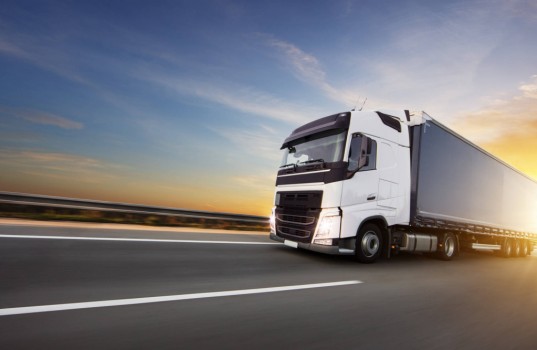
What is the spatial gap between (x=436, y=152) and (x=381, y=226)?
255cm

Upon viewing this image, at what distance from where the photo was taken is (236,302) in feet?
12.2

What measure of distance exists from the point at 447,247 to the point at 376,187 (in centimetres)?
385

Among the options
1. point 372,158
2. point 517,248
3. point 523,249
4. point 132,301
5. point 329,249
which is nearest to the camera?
point 132,301

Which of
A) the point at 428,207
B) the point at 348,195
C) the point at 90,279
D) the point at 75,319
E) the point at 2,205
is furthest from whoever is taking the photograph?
the point at 2,205

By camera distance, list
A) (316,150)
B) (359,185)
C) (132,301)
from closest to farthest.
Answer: (132,301)
(359,185)
(316,150)

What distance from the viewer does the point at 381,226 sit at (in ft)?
24.6

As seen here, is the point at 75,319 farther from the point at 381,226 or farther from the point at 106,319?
the point at 381,226

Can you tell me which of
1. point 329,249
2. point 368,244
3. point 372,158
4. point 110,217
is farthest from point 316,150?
point 110,217

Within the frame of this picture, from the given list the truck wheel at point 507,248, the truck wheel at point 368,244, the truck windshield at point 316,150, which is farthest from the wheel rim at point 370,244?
the truck wheel at point 507,248

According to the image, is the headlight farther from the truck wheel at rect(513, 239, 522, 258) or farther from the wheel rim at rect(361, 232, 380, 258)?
the truck wheel at rect(513, 239, 522, 258)

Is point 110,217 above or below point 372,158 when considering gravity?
below


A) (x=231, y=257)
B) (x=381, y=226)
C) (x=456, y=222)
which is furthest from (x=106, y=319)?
(x=456, y=222)

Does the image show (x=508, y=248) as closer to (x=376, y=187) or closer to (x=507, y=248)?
(x=507, y=248)

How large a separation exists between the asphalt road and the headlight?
1.95 ft
